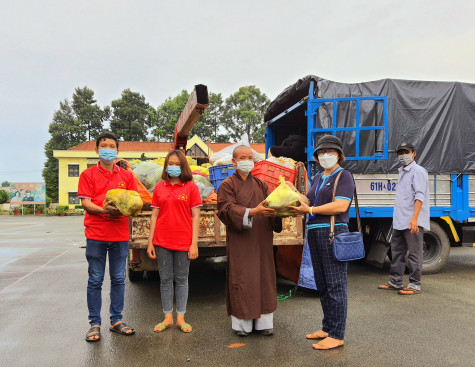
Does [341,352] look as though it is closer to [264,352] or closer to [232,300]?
[264,352]

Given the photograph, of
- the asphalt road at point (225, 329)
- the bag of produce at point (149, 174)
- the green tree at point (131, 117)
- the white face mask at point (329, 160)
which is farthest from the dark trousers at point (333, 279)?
the green tree at point (131, 117)

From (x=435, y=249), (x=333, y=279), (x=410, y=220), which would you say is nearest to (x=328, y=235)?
(x=333, y=279)

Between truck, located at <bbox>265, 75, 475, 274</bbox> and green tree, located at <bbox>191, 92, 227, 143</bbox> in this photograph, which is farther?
green tree, located at <bbox>191, 92, 227, 143</bbox>

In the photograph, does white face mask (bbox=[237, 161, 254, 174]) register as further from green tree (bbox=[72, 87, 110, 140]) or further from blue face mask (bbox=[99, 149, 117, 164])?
green tree (bbox=[72, 87, 110, 140])

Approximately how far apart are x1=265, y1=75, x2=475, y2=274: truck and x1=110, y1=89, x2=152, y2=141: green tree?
143 ft

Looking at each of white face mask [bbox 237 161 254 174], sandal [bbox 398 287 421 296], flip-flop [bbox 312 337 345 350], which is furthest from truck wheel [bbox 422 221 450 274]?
white face mask [bbox 237 161 254 174]

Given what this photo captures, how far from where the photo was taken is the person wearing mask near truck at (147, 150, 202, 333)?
3.79 m

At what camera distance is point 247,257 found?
3.62 metres

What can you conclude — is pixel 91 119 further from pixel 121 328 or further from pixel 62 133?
pixel 121 328

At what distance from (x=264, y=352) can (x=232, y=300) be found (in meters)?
0.54

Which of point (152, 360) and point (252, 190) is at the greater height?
point (252, 190)

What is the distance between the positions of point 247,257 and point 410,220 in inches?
112

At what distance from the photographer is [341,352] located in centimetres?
338

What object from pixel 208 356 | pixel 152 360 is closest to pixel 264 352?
pixel 208 356
